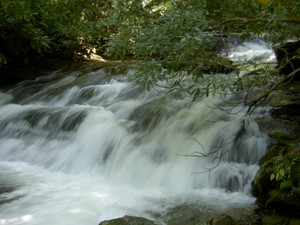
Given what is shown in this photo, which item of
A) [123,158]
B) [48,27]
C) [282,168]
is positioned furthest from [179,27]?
[48,27]

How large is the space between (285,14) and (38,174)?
4.61 meters

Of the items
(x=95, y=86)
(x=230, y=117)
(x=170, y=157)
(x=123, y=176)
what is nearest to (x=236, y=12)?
(x=230, y=117)

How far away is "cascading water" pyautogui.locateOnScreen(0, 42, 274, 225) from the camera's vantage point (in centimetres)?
510

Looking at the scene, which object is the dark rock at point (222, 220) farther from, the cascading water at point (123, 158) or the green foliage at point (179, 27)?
the green foliage at point (179, 27)

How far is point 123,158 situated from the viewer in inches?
259

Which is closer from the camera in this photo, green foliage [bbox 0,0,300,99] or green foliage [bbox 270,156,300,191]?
green foliage [bbox 0,0,300,99]

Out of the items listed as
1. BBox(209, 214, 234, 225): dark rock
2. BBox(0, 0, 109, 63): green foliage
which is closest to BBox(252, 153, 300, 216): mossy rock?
BBox(209, 214, 234, 225): dark rock

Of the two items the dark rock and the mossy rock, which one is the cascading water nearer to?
the mossy rock

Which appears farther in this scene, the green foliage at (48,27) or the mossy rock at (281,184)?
the green foliage at (48,27)

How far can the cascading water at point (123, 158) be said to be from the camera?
16.7 feet

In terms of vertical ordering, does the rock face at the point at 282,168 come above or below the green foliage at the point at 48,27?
below

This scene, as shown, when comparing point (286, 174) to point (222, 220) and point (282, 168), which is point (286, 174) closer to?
→ point (282, 168)

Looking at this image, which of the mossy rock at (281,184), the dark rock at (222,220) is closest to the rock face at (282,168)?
the mossy rock at (281,184)

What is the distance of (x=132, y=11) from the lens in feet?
14.9
